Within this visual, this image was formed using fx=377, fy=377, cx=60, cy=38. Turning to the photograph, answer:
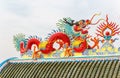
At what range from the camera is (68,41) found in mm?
26469

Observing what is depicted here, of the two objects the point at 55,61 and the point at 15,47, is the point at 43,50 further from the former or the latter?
the point at 15,47

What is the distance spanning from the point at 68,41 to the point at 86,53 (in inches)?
70.9

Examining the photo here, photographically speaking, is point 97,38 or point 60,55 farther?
point 60,55

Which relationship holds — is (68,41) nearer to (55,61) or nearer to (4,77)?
(55,61)

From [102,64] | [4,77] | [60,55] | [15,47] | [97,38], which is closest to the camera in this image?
[102,64]

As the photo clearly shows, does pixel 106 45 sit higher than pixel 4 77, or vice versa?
pixel 106 45

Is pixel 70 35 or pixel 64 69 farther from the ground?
pixel 70 35

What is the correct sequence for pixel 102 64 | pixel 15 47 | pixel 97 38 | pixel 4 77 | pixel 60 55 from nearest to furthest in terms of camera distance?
pixel 102 64
pixel 97 38
pixel 60 55
pixel 4 77
pixel 15 47

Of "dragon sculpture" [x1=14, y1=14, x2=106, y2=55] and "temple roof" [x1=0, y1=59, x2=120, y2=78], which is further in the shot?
"dragon sculpture" [x1=14, y1=14, x2=106, y2=55]

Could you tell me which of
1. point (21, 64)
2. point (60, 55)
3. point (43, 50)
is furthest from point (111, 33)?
point (21, 64)

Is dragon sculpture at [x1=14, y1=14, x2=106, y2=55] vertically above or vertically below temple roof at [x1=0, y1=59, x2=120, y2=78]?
above

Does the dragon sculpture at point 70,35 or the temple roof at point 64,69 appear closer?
the temple roof at point 64,69

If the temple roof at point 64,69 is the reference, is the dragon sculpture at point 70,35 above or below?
above

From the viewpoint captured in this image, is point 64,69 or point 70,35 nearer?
point 64,69
